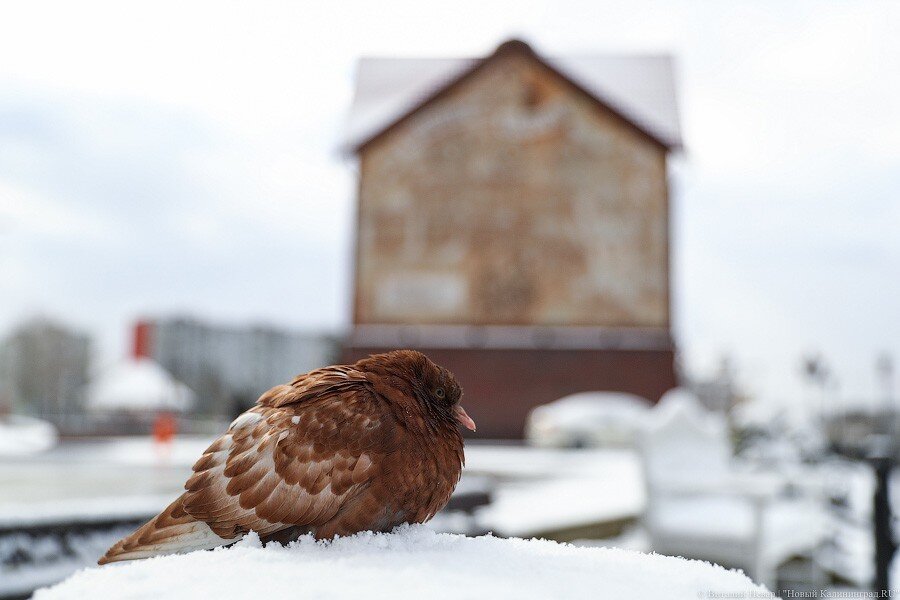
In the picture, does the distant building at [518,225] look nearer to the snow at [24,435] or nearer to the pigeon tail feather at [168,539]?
the snow at [24,435]

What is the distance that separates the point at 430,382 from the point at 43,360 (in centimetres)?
3497

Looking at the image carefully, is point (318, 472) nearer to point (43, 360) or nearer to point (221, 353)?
point (221, 353)

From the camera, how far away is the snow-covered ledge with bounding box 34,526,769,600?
93cm

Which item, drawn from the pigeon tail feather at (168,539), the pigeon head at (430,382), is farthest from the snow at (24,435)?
the pigeon head at (430,382)

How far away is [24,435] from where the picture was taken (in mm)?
17984

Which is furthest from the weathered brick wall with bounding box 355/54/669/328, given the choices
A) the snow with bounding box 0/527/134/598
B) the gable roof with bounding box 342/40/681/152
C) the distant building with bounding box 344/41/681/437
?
the snow with bounding box 0/527/134/598

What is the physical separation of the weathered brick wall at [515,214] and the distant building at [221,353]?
9069 mm

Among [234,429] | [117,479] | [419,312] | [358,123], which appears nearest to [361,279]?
[419,312]

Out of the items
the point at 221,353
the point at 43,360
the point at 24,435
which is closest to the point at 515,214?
the point at 24,435

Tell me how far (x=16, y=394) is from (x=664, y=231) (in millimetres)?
25737

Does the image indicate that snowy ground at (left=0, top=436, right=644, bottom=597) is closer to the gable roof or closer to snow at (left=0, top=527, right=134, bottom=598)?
snow at (left=0, top=527, right=134, bottom=598)

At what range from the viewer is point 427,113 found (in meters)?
19.7

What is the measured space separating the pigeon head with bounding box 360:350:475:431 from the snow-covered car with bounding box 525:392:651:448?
54.0 feet

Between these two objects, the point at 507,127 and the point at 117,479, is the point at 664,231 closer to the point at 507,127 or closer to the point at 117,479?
the point at 507,127
